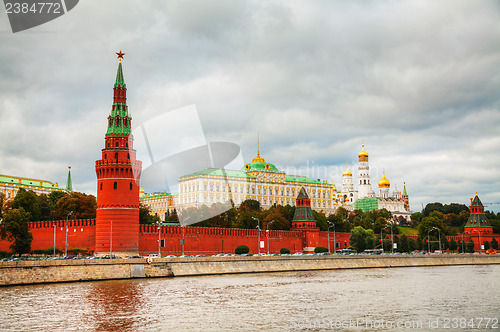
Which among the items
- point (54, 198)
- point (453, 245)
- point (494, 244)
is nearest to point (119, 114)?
point (54, 198)

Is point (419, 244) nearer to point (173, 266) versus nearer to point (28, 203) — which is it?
point (173, 266)

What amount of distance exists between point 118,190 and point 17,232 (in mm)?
12284

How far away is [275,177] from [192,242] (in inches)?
2945

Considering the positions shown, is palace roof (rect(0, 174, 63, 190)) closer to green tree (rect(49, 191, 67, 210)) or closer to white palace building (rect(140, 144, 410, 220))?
white palace building (rect(140, 144, 410, 220))

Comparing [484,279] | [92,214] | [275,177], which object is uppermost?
[275,177]

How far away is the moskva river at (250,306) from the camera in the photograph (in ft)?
92.4

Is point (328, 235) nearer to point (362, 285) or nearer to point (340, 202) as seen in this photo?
point (362, 285)

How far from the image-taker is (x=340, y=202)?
187750 mm

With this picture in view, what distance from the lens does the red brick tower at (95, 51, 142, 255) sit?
62875 mm

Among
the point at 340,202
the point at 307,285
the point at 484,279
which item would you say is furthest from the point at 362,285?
the point at 340,202

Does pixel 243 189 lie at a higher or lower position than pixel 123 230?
higher

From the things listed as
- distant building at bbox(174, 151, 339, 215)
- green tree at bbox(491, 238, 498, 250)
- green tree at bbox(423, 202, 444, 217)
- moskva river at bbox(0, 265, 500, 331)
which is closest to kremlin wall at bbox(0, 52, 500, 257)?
moskva river at bbox(0, 265, 500, 331)

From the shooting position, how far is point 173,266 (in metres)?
54.9

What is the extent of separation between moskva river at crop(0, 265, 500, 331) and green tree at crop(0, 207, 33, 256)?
68.3 ft
